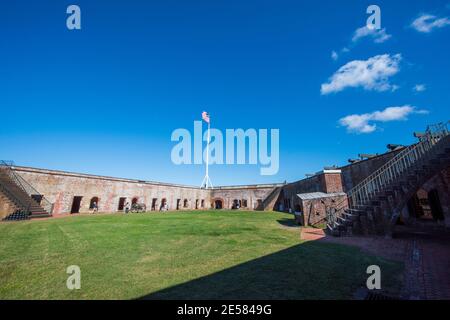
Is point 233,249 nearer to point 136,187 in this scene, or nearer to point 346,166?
point 346,166

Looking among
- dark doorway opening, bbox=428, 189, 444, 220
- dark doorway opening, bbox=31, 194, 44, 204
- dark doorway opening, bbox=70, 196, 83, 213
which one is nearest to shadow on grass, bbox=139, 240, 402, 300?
dark doorway opening, bbox=428, 189, 444, 220

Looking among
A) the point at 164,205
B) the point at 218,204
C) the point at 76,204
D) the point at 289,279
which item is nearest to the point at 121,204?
the point at 76,204

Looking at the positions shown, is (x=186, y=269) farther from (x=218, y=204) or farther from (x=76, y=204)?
(x=218, y=204)

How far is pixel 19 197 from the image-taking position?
15852 mm

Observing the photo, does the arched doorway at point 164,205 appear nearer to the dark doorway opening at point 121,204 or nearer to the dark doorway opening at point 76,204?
the dark doorway opening at point 121,204

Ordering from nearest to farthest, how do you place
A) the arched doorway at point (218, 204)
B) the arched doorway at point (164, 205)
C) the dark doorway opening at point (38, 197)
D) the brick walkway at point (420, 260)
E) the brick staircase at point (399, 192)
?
the brick walkway at point (420, 260), the brick staircase at point (399, 192), the dark doorway opening at point (38, 197), the arched doorway at point (164, 205), the arched doorway at point (218, 204)

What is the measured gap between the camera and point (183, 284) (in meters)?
4.12

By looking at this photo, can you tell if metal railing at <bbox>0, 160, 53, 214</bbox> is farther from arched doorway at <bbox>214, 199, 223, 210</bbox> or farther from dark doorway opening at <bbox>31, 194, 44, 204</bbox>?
arched doorway at <bbox>214, 199, 223, 210</bbox>

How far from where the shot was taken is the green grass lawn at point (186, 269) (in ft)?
12.4

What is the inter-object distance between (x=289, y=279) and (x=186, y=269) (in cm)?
245

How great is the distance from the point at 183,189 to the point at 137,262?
2994 centimetres

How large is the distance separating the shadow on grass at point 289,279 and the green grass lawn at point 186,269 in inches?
0.7

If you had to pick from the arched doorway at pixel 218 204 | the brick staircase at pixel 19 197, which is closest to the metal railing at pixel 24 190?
the brick staircase at pixel 19 197
